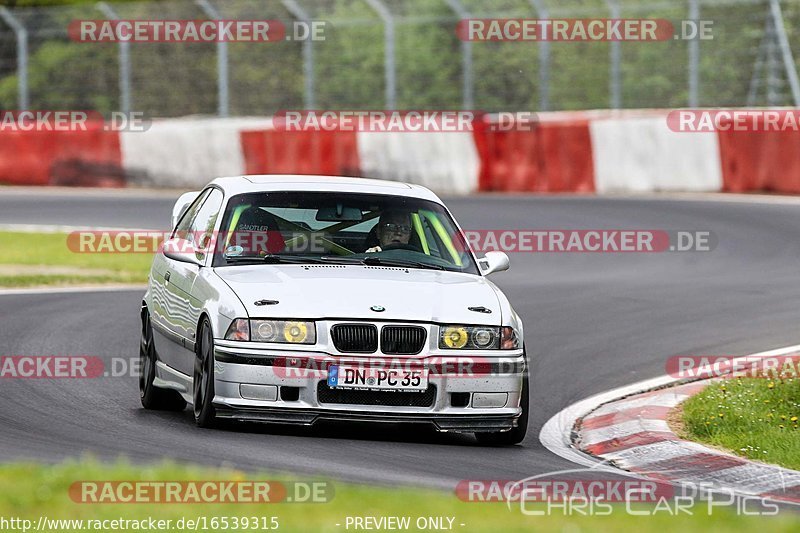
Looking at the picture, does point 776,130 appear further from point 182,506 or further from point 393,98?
point 182,506

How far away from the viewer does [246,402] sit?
8.73 metres

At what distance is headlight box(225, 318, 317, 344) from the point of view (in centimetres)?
873

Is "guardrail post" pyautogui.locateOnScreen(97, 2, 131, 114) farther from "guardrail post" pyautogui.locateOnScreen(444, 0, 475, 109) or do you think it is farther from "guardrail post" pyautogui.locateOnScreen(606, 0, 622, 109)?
"guardrail post" pyautogui.locateOnScreen(606, 0, 622, 109)

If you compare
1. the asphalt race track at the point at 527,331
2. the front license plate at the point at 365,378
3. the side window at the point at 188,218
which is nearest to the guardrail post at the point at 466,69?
the asphalt race track at the point at 527,331

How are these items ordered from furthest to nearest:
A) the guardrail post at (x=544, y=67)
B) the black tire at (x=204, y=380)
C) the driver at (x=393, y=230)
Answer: the guardrail post at (x=544, y=67) < the driver at (x=393, y=230) < the black tire at (x=204, y=380)

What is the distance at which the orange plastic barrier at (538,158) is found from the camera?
24594 mm

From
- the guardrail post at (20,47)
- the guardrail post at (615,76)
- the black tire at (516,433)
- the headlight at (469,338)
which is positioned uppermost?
the guardrail post at (20,47)

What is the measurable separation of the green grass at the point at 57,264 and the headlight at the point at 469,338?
9202 millimetres

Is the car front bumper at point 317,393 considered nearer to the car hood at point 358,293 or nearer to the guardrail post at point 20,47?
the car hood at point 358,293

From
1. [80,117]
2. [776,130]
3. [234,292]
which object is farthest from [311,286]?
[80,117]

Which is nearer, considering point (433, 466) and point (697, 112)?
point (433, 466)

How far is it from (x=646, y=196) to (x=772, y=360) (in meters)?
12.5

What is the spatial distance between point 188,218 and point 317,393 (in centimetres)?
255

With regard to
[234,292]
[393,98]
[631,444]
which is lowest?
[631,444]
